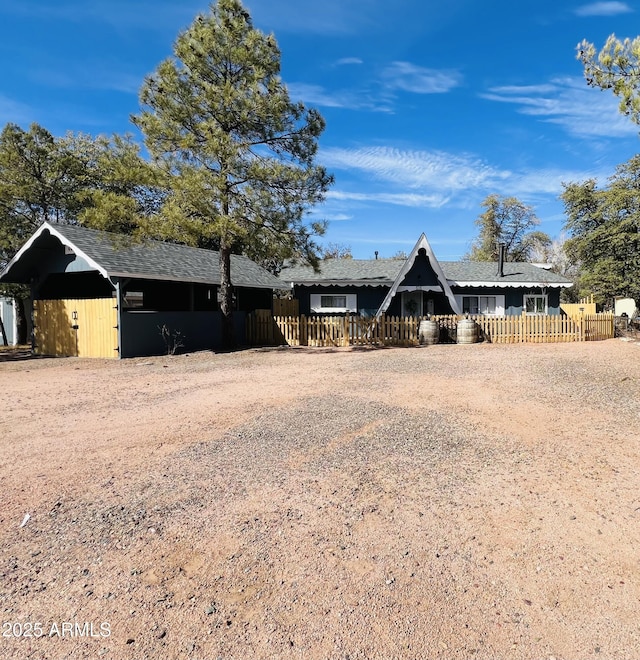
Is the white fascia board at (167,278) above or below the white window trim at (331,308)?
above

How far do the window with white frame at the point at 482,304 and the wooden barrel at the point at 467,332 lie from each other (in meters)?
7.66

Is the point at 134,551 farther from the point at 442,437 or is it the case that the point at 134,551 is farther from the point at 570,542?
the point at 442,437

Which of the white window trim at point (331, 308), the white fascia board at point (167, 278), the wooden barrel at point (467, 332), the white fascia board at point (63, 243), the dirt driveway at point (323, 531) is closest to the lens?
the dirt driveway at point (323, 531)

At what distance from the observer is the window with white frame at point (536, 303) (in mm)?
26031

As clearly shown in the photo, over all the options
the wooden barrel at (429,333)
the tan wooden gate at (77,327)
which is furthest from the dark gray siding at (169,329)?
the wooden barrel at (429,333)

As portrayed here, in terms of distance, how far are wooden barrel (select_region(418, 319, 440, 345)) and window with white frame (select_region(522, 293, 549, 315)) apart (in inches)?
426

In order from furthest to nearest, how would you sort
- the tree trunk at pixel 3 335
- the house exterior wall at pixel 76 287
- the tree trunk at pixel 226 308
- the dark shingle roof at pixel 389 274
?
the dark shingle roof at pixel 389 274
the tree trunk at pixel 3 335
the house exterior wall at pixel 76 287
the tree trunk at pixel 226 308

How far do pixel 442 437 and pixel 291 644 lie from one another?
378 centimetres

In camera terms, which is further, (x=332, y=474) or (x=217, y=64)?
(x=217, y=64)

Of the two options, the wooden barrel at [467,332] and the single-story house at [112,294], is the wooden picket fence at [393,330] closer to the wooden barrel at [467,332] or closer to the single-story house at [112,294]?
the wooden barrel at [467,332]

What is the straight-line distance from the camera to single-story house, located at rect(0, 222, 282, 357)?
1549 cm

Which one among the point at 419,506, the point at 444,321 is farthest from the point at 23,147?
the point at 419,506

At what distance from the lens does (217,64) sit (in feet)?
51.4

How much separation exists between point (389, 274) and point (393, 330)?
8.14 m
